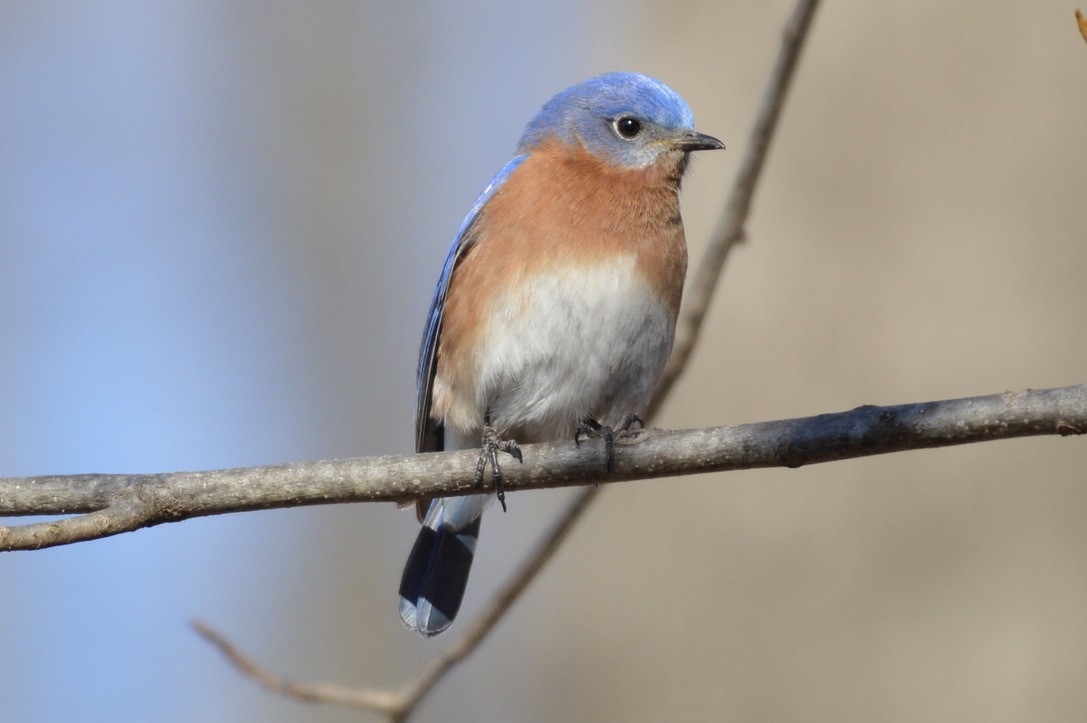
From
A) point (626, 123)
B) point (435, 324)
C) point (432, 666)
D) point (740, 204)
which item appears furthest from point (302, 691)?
point (626, 123)

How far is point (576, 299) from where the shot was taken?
4.23 m

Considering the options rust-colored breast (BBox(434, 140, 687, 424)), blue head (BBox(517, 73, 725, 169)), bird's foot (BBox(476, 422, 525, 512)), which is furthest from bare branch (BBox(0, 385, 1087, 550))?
blue head (BBox(517, 73, 725, 169))

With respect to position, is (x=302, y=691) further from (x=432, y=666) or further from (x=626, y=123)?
(x=626, y=123)

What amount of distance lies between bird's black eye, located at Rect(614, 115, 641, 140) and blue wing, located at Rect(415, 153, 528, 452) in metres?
0.41

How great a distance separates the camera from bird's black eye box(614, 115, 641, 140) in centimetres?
483

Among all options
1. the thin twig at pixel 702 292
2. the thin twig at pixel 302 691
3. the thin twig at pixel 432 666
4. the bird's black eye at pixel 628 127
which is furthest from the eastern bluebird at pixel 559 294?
the thin twig at pixel 302 691

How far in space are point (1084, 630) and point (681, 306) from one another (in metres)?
2.07

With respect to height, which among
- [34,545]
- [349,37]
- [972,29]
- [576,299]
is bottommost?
[34,545]

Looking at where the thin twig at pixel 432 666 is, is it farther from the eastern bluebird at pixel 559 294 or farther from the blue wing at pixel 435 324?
the blue wing at pixel 435 324

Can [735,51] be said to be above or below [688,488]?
above

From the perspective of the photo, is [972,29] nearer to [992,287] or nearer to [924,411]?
[992,287]

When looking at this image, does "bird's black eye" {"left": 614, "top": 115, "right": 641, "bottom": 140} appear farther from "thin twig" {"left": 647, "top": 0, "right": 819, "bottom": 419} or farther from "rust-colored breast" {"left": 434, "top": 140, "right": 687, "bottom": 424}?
"thin twig" {"left": 647, "top": 0, "right": 819, "bottom": 419}

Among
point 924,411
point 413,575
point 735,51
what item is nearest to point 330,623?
point 413,575

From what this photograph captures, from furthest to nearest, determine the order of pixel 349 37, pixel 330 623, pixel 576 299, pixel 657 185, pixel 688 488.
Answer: pixel 349 37, pixel 330 623, pixel 688 488, pixel 657 185, pixel 576 299
